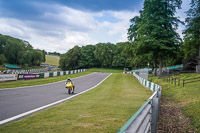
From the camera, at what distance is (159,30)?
3512 centimetres

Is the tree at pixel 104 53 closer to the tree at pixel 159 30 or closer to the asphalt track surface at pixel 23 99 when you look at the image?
the tree at pixel 159 30

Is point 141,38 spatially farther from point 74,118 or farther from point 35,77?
point 74,118

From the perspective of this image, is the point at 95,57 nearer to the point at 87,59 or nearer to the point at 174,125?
the point at 87,59

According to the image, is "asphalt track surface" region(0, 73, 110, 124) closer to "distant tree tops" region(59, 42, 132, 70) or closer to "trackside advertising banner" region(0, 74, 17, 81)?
"trackside advertising banner" region(0, 74, 17, 81)

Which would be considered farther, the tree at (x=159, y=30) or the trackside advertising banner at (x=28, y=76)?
the tree at (x=159, y=30)

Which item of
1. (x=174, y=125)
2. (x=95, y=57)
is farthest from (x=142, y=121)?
(x=95, y=57)

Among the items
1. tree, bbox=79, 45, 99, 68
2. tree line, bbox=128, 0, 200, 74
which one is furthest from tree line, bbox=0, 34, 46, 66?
tree line, bbox=128, 0, 200, 74

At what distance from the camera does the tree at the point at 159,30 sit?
3488 centimetres

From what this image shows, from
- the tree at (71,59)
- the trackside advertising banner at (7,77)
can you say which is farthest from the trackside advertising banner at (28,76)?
the tree at (71,59)

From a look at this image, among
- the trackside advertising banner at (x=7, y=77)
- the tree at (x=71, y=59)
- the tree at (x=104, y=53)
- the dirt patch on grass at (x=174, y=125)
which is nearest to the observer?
the dirt patch on grass at (x=174, y=125)

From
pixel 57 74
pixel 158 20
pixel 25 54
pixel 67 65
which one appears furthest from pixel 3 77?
pixel 25 54

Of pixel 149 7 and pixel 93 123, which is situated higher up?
pixel 149 7

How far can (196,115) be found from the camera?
30.1 feet

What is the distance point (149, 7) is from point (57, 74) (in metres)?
25.0
